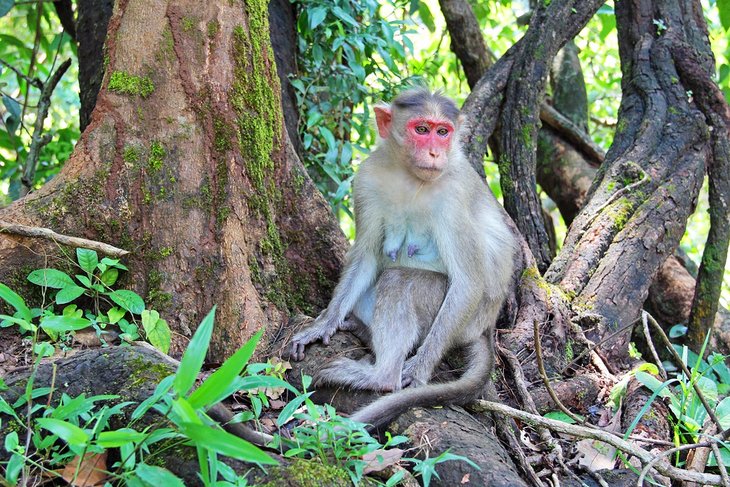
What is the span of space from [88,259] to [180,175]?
2.04ft

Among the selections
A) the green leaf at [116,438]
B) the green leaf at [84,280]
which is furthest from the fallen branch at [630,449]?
the green leaf at [84,280]

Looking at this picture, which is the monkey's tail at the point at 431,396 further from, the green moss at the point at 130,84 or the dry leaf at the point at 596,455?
the green moss at the point at 130,84

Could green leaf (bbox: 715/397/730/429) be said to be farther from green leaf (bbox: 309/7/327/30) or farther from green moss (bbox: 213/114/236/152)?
green leaf (bbox: 309/7/327/30)

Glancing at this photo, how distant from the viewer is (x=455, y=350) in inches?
163

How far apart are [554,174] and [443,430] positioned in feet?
14.3

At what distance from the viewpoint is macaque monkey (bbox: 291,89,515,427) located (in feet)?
12.5

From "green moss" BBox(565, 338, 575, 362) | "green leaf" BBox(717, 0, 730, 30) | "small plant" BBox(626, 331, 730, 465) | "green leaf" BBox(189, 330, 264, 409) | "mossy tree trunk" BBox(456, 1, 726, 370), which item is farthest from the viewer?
"green leaf" BBox(717, 0, 730, 30)

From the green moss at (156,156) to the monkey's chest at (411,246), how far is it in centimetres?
131

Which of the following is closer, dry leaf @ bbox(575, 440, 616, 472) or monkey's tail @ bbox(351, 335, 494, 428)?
monkey's tail @ bbox(351, 335, 494, 428)

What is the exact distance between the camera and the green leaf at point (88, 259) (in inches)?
138

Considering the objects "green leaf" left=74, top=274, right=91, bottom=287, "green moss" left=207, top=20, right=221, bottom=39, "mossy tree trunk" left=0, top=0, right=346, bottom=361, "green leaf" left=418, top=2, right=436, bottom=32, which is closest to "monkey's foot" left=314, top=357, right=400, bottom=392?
"mossy tree trunk" left=0, top=0, right=346, bottom=361

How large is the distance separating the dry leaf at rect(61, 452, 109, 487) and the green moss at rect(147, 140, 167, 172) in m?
1.66

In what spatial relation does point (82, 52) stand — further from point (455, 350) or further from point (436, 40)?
point (436, 40)

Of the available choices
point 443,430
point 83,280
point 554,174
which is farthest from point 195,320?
point 554,174
